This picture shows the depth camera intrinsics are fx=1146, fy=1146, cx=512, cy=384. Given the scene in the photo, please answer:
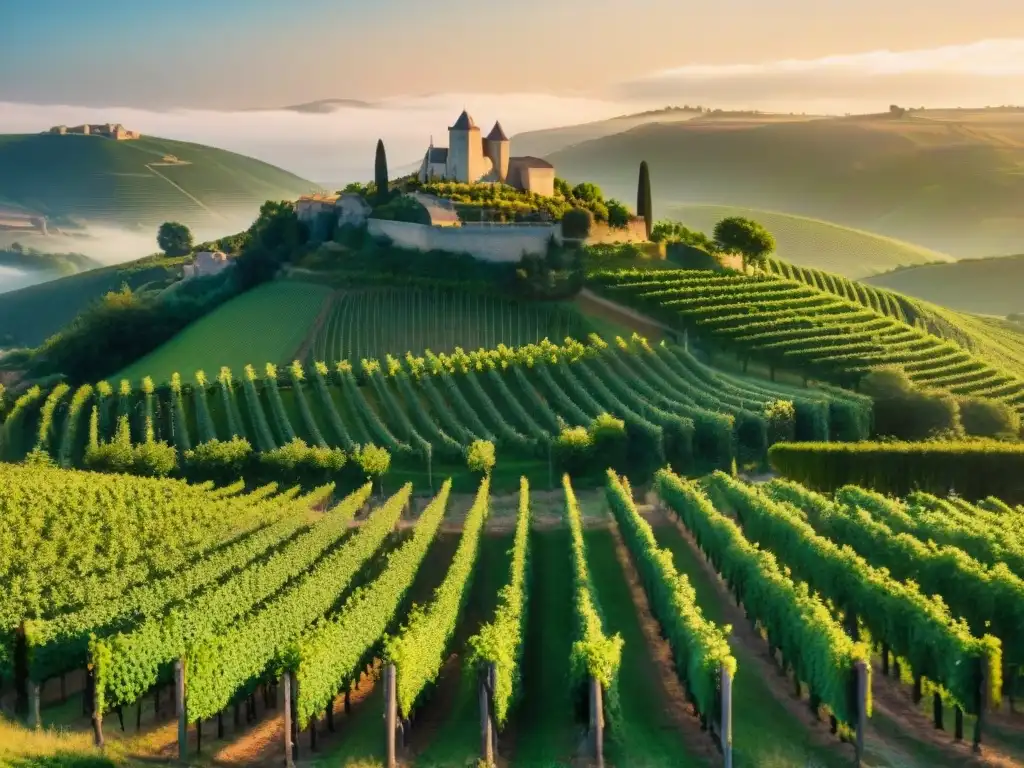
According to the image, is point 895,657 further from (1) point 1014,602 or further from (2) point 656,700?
(2) point 656,700

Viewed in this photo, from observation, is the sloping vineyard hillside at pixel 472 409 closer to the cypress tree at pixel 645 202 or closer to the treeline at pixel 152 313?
the treeline at pixel 152 313

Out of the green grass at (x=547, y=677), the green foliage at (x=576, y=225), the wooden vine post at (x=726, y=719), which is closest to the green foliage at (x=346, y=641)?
the green grass at (x=547, y=677)

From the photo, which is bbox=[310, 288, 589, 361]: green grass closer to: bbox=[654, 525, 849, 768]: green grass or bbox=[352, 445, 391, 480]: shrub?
bbox=[352, 445, 391, 480]: shrub

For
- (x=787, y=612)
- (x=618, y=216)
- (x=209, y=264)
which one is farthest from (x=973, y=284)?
(x=787, y=612)

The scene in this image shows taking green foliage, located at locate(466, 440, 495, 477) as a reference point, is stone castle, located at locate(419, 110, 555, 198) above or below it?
above

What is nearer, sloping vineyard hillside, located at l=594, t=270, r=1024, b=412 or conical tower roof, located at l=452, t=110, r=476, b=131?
sloping vineyard hillside, located at l=594, t=270, r=1024, b=412

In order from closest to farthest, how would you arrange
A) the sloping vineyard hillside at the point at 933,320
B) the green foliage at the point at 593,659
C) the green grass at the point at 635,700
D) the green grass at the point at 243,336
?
1. the green foliage at the point at 593,659
2. the green grass at the point at 635,700
3. the green grass at the point at 243,336
4. the sloping vineyard hillside at the point at 933,320

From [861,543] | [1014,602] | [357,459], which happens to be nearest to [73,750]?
[1014,602]

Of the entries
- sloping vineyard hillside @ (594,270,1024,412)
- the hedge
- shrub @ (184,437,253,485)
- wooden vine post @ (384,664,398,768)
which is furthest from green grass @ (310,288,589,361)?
wooden vine post @ (384,664,398,768)
